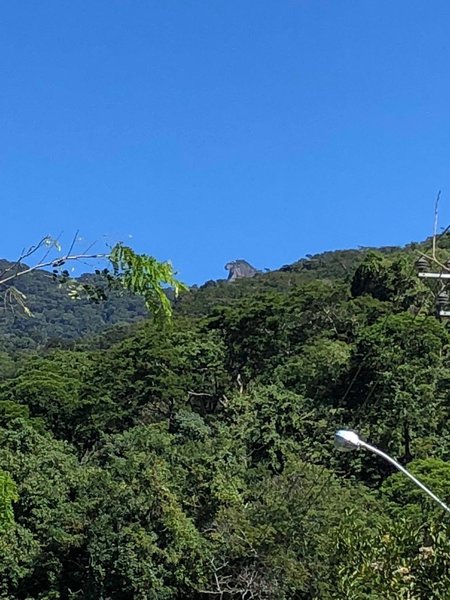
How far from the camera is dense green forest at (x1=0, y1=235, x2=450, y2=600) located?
64.2 feet

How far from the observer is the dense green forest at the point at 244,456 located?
19578 millimetres

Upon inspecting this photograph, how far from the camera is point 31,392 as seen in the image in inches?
1423

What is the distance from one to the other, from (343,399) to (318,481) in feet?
29.7

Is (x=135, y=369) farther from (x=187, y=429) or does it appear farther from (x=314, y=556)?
(x=314, y=556)

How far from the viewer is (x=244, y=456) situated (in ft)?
86.5

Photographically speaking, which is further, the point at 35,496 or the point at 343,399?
the point at 343,399

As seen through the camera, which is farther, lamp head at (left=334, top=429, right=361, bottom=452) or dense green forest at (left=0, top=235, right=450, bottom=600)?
dense green forest at (left=0, top=235, right=450, bottom=600)

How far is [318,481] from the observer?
22.5 meters

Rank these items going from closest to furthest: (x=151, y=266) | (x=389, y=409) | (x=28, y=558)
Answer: (x=151, y=266) < (x=28, y=558) < (x=389, y=409)

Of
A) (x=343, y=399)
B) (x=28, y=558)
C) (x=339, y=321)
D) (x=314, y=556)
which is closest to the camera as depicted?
(x=314, y=556)

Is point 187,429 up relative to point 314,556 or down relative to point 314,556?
up

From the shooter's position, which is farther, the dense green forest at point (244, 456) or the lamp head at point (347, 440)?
the dense green forest at point (244, 456)

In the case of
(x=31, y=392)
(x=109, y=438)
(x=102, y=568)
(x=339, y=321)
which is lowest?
(x=102, y=568)

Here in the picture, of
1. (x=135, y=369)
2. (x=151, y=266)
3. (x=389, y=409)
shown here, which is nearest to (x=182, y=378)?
(x=135, y=369)
